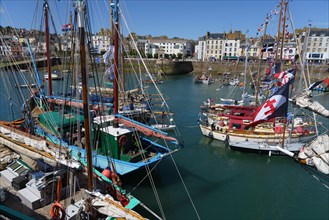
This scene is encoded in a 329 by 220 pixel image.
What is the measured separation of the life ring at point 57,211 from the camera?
31.2ft

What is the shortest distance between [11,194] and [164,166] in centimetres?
1345

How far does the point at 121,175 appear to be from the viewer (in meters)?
18.2

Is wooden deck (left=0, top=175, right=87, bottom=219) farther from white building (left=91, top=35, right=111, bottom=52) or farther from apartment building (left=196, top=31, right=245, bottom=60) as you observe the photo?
apartment building (left=196, top=31, right=245, bottom=60)

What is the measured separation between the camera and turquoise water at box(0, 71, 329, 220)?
16750mm

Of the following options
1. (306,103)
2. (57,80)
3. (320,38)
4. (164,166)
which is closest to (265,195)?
(164,166)

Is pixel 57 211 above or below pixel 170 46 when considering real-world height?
below

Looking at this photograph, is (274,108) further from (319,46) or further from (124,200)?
(319,46)

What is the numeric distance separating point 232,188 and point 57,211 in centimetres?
1438

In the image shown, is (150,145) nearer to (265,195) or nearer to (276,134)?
(265,195)

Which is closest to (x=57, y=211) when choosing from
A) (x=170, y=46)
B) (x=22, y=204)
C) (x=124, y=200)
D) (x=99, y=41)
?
(x=22, y=204)

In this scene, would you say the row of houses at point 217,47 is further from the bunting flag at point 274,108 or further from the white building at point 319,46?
the bunting flag at point 274,108

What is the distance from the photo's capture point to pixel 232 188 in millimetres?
19766

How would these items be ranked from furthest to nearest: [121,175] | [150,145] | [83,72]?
[150,145], [121,175], [83,72]

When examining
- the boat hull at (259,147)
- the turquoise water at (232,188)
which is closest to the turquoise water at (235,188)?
the turquoise water at (232,188)
